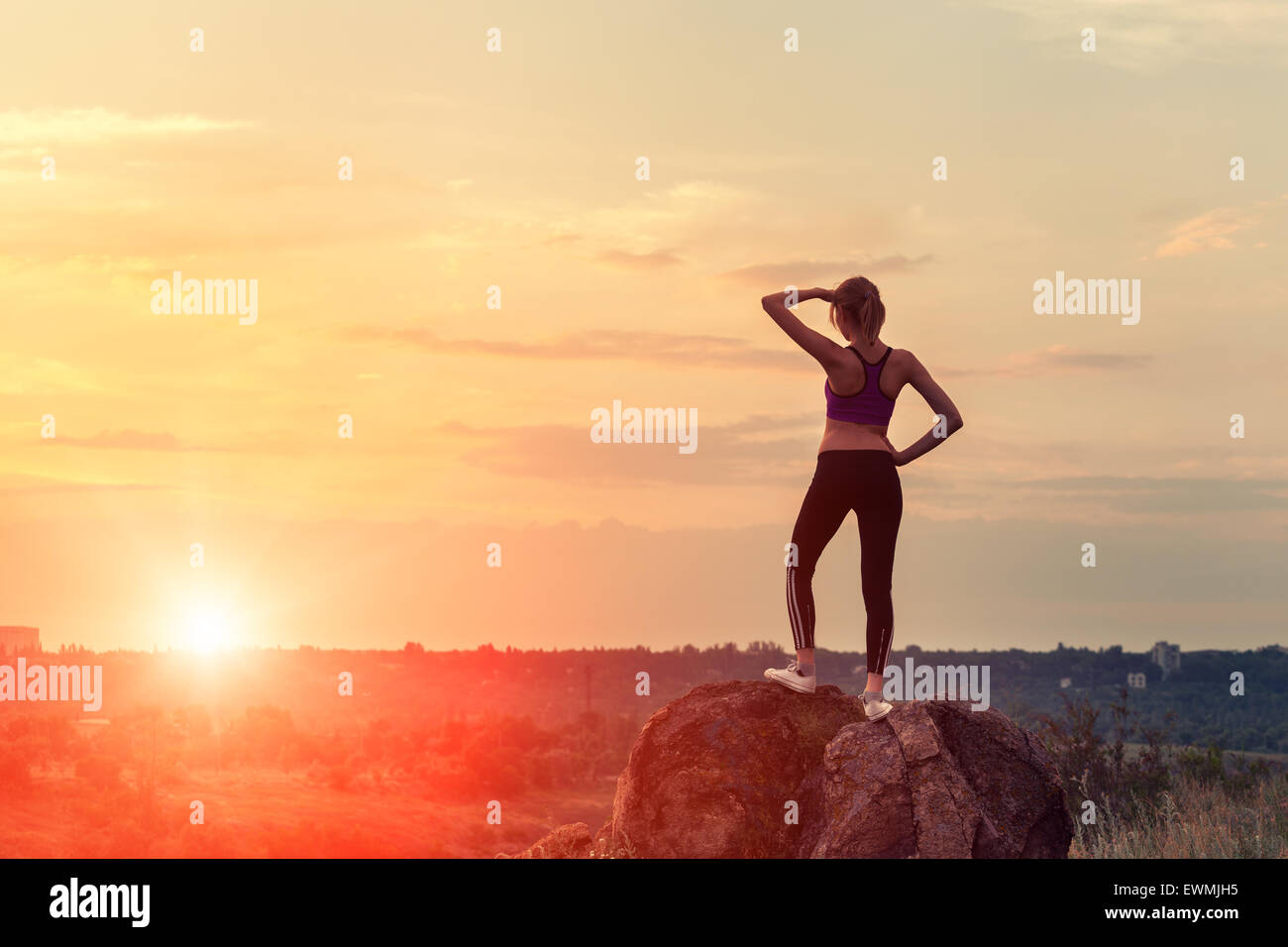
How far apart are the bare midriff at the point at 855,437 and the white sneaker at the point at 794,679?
1.94 m

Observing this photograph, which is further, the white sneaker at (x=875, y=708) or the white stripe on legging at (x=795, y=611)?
the white sneaker at (x=875, y=708)

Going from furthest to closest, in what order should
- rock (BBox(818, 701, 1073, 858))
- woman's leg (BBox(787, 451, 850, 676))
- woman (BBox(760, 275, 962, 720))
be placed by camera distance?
woman's leg (BBox(787, 451, 850, 676))
woman (BBox(760, 275, 962, 720))
rock (BBox(818, 701, 1073, 858))

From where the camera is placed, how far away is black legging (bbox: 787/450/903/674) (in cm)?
1052

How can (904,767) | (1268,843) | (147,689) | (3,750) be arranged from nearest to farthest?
1. (904,767)
2. (1268,843)
3. (3,750)
4. (147,689)

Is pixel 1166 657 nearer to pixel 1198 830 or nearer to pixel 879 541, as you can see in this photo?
pixel 1198 830

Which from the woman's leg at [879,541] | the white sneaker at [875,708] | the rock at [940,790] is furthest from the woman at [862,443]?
the rock at [940,790]

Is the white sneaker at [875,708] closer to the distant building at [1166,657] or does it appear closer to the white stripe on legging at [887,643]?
the white stripe on legging at [887,643]

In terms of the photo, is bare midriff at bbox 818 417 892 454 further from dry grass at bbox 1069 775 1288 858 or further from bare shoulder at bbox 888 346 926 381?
dry grass at bbox 1069 775 1288 858

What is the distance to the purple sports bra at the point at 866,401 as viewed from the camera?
34.5 ft

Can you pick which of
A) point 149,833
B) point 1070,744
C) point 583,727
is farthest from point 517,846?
point 1070,744

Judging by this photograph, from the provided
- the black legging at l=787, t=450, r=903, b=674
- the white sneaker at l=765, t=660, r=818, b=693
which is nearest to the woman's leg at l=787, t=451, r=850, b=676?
the black legging at l=787, t=450, r=903, b=674
